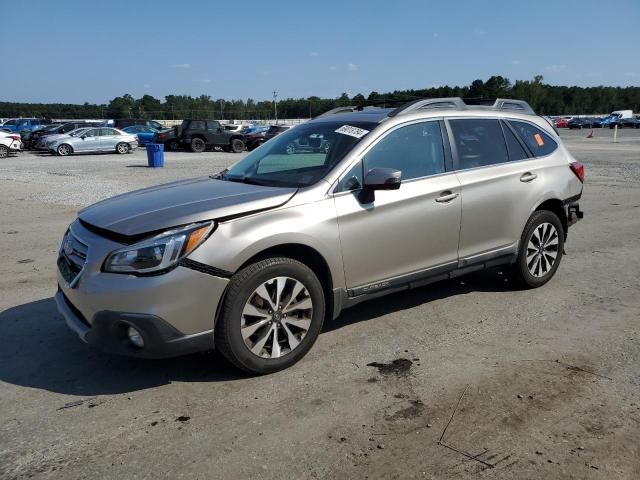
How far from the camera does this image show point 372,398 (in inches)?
136

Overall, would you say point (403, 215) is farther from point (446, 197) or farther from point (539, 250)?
point (539, 250)

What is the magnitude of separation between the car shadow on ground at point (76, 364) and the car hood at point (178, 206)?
1027 millimetres

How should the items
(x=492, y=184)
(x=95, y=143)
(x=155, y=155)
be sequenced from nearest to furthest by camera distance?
1. (x=492, y=184)
2. (x=155, y=155)
3. (x=95, y=143)

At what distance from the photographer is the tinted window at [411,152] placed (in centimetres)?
430

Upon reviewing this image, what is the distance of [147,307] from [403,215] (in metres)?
2.04

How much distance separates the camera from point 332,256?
3.93 metres

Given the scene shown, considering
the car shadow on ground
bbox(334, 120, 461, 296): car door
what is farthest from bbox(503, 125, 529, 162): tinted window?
the car shadow on ground

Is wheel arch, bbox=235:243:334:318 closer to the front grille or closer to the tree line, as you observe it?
the front grille

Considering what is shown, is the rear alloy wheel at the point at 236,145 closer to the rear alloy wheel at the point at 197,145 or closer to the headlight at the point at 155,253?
the rear alloy wheel at the point at 197,145

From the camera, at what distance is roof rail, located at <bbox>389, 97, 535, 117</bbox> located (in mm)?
4668

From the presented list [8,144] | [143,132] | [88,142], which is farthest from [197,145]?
[8,144]

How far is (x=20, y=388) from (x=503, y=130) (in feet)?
14.9

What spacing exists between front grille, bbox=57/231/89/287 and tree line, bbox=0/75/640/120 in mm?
42558

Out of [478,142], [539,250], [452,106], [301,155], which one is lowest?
[539,250]
